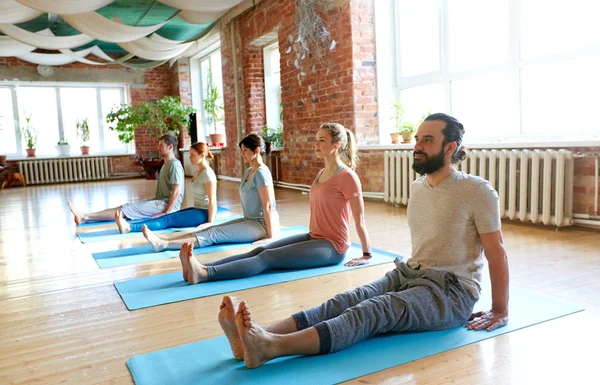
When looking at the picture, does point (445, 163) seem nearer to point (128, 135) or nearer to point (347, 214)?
point (347, 214)

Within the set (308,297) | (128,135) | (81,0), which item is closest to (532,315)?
(308,297)

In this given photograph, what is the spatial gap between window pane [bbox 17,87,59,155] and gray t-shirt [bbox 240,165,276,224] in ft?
36.0

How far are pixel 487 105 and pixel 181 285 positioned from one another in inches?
154

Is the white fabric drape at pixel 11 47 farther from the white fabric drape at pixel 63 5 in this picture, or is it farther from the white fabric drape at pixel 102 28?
the white fabric drape at pixel 63 5

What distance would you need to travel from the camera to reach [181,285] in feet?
10.1

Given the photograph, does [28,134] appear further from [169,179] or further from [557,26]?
[557,26]

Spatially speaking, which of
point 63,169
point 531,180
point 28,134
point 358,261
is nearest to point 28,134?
point 28,134

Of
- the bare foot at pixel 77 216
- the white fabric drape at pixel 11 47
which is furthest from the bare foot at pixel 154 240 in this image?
the white fabric drape at pixel 11 47

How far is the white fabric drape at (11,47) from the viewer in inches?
361

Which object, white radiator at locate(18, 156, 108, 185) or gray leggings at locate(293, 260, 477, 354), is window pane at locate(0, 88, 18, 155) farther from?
gray leggings at locate(293, 260, 477, 354)

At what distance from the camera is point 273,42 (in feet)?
30.1

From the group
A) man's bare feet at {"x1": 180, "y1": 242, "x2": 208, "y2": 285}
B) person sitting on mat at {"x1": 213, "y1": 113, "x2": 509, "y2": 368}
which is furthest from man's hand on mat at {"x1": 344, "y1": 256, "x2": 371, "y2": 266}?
person sitting on mat at {"x1": 213, "y1": 113, "x2": 509, "y2": 368}

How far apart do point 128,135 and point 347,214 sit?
36.5ft

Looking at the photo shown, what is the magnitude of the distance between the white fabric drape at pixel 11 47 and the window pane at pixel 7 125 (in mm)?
3141
